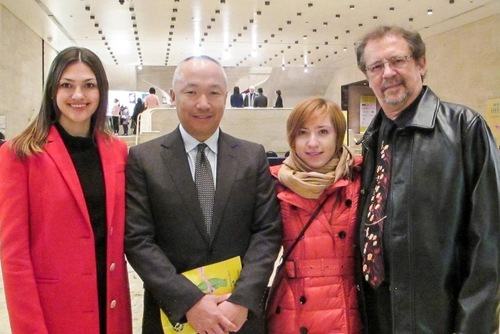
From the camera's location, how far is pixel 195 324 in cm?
204

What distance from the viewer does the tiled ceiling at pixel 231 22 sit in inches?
588

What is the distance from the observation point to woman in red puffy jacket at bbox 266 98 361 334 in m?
2.21

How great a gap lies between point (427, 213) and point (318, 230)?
52 centimetres

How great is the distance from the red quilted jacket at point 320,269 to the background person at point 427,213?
116 millimetres

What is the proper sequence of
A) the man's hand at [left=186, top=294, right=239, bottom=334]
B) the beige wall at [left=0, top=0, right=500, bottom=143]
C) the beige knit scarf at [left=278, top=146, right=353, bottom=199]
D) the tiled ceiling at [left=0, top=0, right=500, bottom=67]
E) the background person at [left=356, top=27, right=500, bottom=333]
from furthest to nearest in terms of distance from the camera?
the beige wall at [left=0, top=0, right=500, bottom=143], the tiled ceiling at [left=0, top=0, right=500, bottom=67], the beige knit scarf at [left=278, top=146, right=353, bottom=199], the man's hand at [left=186, top=294, right=239, bottom=334], the background person at [left=356, top=27, right=500, bottom=333]

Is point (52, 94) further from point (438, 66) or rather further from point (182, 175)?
point (438, 66)

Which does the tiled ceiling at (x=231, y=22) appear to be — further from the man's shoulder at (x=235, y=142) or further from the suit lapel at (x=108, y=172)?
the suit lapel at (x=108, y=172)

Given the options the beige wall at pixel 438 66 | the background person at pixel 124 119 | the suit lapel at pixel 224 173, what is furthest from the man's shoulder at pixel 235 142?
the background person at pixel 124 119

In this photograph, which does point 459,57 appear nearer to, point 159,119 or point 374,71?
point 159,119

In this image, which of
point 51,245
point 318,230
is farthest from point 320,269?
point 51,245

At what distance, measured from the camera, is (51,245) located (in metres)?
2.09

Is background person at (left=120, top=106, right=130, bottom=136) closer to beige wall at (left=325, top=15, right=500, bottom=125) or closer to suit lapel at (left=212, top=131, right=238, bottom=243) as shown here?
beige wall at (left=325, top=15, right=500, bottom=125)

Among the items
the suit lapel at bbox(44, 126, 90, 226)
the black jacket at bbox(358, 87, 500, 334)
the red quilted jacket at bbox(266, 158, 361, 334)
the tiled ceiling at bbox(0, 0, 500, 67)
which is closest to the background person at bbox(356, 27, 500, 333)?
the black jacket at bbox(358, 87, 500, 334)

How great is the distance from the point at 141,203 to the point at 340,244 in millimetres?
989
